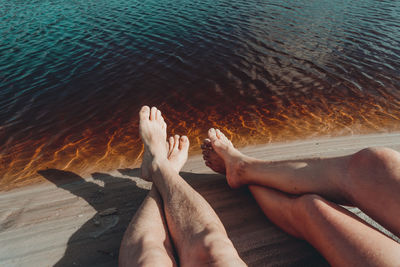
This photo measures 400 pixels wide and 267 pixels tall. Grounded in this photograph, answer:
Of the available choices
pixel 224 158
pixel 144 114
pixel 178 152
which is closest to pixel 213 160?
pixel 224 158

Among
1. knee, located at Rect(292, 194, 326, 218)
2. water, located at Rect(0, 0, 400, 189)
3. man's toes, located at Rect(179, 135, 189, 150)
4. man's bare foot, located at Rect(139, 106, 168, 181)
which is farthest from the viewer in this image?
water, located at Rect(0, 0, 400, 189)

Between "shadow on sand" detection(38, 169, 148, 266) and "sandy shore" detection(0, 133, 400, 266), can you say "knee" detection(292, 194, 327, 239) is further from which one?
"shadow on sand" detection(38, 169, 148, 266)

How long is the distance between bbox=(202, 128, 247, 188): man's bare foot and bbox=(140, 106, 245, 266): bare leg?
57 cm

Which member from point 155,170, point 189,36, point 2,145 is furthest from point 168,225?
point 189,36

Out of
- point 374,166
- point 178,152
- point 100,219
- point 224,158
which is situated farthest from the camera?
point 178,152

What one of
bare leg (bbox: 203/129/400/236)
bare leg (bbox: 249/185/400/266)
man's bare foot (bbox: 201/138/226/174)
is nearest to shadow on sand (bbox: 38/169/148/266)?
man's bare foot (bbox: 201/138/226/174)

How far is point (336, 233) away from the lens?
4.11 ft

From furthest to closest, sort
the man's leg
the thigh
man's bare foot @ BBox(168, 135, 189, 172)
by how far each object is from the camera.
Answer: man's bare foot @ BBox(168, 135, 189, 172), the man's leg, the thigh

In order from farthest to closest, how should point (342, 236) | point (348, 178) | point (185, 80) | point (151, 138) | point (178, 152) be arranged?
point (185, 80) < point (178, 152) < point (151, 138) < point (348, 178) < point (342, 236)

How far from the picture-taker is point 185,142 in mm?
2930

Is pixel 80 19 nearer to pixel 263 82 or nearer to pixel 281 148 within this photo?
pixel 263 82

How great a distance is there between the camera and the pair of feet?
227 centimetres

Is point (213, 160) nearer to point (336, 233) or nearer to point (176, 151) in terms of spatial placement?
point (176, 151)

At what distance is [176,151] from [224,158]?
595 mm
